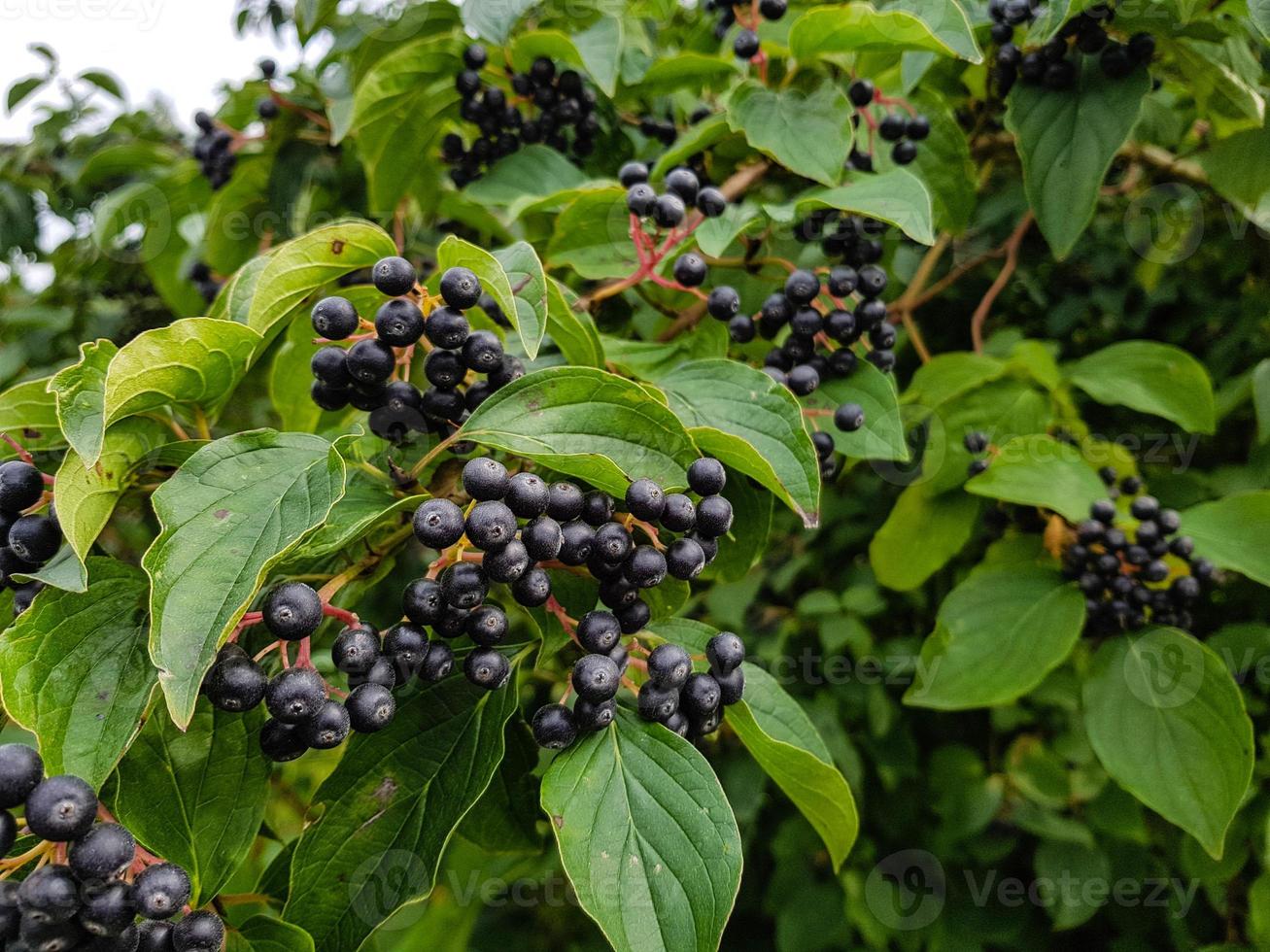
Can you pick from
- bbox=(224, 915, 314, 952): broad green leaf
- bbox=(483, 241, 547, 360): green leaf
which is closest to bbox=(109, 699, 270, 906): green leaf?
bbox=(224, 915, 314, 952): broad green leaf

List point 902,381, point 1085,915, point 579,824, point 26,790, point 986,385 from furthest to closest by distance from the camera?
point 902,381, point 1085,915, point 986,385, point 579,824, point 26,790

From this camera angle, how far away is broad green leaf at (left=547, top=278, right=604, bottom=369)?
1.48 meters

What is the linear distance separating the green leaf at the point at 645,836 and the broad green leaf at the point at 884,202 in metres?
1.06

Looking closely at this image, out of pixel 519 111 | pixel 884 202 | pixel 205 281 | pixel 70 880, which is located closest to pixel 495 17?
pixel 519 111

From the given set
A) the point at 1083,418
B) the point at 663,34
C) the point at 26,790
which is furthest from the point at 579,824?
the point at 663,34

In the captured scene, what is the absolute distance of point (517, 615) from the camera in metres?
3.02

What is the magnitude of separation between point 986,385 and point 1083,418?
2.76 feet

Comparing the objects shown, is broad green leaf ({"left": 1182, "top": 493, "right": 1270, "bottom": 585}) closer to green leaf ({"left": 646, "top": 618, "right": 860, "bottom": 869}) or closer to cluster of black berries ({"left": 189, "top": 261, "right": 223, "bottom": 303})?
green leaf ({"left": 646, "top": 618, "right": 860, "bottom": 869})

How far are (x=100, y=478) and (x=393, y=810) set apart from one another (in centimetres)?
67

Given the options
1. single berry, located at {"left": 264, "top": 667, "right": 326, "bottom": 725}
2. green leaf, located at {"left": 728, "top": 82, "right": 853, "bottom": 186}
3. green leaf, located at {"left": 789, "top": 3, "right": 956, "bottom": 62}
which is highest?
green leaf, located at {"left": 789, "top": 3, "right": 956, "bottom": 62}

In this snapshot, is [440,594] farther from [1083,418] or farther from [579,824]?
[1083,418]

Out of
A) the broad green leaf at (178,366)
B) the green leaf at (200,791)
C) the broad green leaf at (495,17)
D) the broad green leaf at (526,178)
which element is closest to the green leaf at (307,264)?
the broad green leaf at (178,366)

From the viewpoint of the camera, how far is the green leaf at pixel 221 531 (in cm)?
101

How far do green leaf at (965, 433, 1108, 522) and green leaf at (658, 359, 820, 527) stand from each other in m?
0.82
